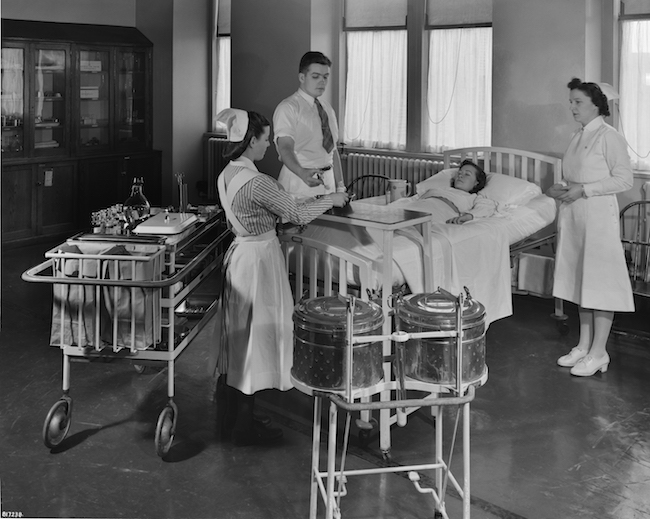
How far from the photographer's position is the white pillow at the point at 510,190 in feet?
17.1

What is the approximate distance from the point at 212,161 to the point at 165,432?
19.5 feet

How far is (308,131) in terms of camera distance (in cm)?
462

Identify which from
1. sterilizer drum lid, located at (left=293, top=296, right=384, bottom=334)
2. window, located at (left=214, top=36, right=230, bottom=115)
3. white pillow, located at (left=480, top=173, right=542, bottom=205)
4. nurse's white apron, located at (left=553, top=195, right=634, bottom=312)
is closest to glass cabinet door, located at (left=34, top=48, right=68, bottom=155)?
window, located at (left=214, top=36, right=230, bottom=115)

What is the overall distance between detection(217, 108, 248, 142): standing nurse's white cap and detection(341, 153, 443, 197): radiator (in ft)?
12.0

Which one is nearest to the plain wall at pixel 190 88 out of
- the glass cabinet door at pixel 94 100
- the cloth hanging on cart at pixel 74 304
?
the glass cabinet door at pixel 94 100

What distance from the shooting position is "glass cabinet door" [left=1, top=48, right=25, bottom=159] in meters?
7.34

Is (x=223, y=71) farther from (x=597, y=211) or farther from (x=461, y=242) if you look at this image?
(x=597, y=211)

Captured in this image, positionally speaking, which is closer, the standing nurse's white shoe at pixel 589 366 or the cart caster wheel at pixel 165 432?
the cart caster wheel at pixel 165 432

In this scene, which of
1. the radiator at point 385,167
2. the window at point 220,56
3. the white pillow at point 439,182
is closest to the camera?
the white pillow at point 439,182

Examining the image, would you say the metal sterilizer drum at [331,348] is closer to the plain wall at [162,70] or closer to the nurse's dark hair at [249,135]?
the nurse's dark hair at [249,135]

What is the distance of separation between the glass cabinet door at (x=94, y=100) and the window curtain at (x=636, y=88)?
5.01 metres

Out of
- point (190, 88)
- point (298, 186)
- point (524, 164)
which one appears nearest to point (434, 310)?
point (298, 186)

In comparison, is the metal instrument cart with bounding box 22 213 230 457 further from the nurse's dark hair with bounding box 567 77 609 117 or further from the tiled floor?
the nurse's dark hair with bounding box 567 77 609 117

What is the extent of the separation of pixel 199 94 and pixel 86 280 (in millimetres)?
6164
